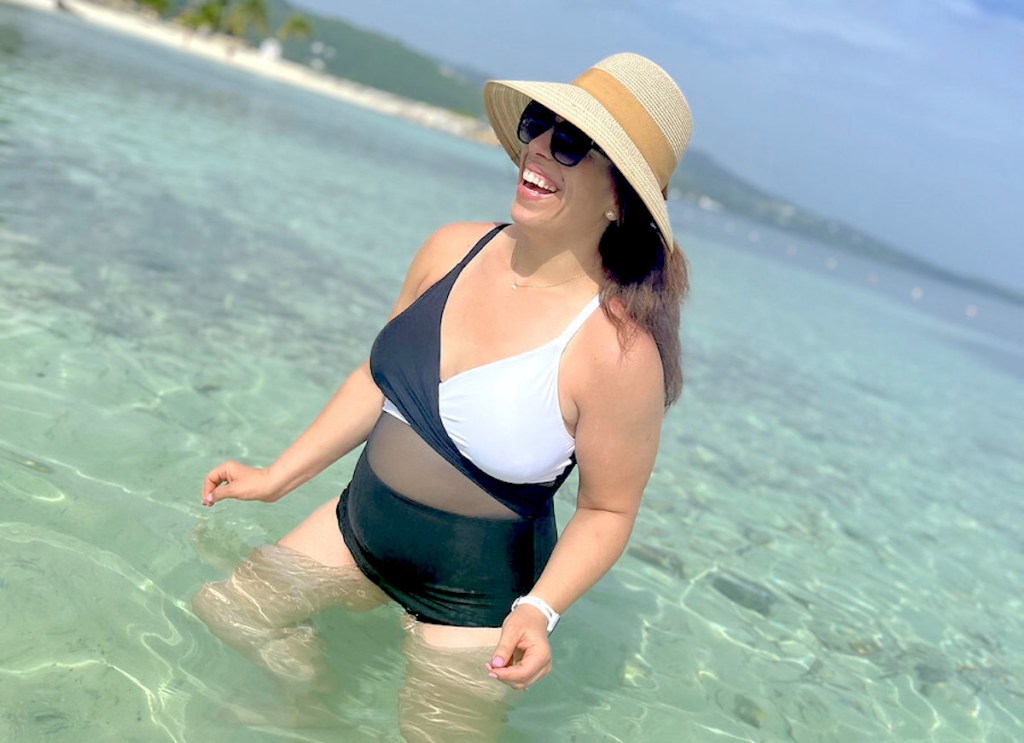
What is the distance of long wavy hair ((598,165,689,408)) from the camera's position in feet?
8.50

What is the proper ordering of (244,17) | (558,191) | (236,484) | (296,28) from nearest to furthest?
(558,191), (236,484), (244,17), (296,28)

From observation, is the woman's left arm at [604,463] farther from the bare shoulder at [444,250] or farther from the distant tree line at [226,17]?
the distant tree line at [226,17]

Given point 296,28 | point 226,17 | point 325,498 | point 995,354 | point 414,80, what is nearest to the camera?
point 325,498

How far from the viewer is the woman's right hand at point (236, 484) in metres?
2.96

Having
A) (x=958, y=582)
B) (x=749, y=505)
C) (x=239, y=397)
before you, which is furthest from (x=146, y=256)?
(x=958, y=582)

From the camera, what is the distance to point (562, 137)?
2529mm

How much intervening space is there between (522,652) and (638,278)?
1.01m

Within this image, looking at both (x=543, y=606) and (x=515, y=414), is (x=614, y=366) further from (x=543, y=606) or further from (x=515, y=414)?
(x=543, y=606)

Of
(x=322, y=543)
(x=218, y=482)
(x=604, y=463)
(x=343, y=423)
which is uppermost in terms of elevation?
(x=604, y=463)

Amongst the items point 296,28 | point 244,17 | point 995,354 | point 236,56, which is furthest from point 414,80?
point 995,354

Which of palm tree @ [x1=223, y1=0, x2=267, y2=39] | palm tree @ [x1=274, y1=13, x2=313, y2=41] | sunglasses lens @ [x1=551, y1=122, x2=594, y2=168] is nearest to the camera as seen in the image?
sunglasses lens @ [x1=551, y1=122, x2=594, y2=168]

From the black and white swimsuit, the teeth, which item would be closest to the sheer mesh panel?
the black and white swimsuit

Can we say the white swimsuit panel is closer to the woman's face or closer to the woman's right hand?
the woman's face

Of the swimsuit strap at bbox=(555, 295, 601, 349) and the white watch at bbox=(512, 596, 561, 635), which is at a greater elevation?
the swimsuit strap at bbox=(555, 295, 601, 349)
